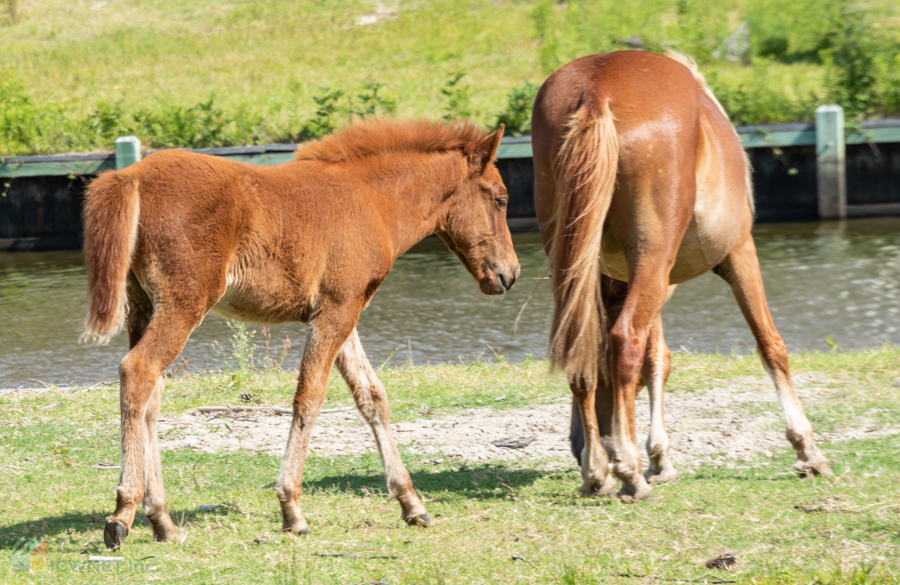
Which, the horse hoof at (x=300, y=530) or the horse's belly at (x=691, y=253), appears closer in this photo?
the horse hoof at (x=300, y=530)

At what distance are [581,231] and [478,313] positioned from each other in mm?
7419

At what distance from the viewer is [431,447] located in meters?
5.91

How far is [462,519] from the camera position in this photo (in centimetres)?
446

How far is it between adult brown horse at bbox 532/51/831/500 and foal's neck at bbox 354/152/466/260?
1.97 ft

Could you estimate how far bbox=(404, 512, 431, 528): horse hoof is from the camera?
14.3 ft

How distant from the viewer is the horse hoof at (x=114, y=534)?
12.3 feet

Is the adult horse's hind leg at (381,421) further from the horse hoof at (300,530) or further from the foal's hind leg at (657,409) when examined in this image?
the foal's hind leg at (657,409)

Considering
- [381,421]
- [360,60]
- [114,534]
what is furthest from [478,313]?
[360,60]

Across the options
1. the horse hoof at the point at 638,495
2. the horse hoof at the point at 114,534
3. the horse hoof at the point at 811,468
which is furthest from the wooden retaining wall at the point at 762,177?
the horse hoof at the point at 114,534

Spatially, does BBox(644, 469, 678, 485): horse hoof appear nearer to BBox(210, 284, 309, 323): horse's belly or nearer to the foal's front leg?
the foal's front leg

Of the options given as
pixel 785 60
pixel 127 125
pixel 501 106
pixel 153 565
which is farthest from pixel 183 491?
pixel 785 60

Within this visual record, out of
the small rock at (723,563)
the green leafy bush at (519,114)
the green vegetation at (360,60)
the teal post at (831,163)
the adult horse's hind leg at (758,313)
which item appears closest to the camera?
the small rock at (723,563)

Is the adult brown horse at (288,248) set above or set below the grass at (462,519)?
above

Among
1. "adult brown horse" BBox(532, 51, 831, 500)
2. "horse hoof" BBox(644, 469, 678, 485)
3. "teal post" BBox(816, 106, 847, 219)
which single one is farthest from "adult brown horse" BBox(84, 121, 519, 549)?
"teal post" BBox(816, 106, 847, 219)
